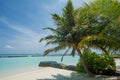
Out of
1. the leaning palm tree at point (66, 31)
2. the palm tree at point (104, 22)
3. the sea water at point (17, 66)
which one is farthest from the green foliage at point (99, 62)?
the sea water at point (17, 66)

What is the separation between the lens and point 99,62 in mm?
11883

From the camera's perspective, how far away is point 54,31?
10773mm

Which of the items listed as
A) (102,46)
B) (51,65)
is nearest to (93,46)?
(102,46)

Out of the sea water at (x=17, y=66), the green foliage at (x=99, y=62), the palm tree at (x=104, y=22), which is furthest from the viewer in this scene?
the sea water at (x=17, y=66)

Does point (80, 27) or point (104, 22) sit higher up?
point (104, 22)

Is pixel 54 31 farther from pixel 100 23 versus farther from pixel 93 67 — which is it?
pixel 93 67

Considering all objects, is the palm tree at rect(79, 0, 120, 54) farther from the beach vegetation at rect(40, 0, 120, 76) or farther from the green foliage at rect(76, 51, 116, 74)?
the green foliage at rect(76, 51, 116, 74)

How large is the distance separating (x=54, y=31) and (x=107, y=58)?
4.10m

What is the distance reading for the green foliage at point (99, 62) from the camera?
11867 mm

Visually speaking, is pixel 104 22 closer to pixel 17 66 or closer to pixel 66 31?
pixel 66 31

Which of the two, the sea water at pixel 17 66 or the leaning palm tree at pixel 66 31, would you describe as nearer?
the leaning palm tree at pixel 66 31

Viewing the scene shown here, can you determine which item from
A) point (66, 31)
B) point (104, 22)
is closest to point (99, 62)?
point (104, 22)

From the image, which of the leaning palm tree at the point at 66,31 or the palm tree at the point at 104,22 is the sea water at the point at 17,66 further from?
the palm tree at the point at 104,22

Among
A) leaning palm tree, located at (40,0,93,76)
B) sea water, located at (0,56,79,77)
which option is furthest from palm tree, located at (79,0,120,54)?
sea water, located at (0,56,79,77)
